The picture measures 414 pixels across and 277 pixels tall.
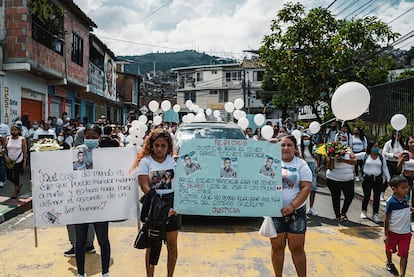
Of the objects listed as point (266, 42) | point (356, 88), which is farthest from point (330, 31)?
point (356, 88)

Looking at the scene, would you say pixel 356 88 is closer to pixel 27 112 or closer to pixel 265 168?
pixel 265 168

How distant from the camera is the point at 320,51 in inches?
470

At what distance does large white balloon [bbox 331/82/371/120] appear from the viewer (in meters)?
5.35

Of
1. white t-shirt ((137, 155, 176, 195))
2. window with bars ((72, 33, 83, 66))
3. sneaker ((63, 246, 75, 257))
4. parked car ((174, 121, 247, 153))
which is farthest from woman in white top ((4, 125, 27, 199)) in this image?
window with bars ((72, 33, 83, 66))

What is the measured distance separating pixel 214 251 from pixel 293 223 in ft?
5.74

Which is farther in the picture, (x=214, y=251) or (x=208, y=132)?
(x=208, y=132)

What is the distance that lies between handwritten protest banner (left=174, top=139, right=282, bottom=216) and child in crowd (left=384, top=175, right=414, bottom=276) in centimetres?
164

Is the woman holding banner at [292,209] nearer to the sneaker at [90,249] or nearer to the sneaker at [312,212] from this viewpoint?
the sneaker at [90,249]

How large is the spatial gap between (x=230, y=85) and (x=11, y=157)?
145 ft

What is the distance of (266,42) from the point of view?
12.7 metres

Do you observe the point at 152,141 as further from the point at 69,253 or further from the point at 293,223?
the point at 69,253

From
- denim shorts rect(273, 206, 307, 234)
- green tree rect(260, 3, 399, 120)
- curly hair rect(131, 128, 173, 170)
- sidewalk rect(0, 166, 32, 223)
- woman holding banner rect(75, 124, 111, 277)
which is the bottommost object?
sidewalk rect(0, 166, 32, 223)

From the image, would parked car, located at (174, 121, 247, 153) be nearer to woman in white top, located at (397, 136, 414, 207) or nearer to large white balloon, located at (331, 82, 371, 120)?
large white balloon, located at (331, 82, 371, 120)

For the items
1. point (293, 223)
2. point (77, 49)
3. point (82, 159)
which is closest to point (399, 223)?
point (293, 223)
